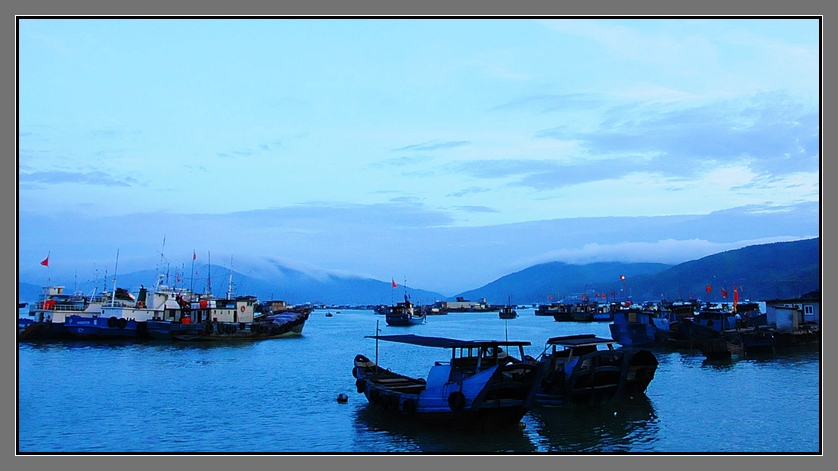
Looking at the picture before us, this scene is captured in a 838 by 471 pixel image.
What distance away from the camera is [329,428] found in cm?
2394

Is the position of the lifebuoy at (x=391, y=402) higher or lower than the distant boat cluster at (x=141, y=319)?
lower

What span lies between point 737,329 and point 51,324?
6111cm

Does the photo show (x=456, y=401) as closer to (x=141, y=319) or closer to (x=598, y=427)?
(x=598, y=427)

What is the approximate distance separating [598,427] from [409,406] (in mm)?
6944

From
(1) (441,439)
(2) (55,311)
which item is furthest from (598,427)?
(2) (55,311)

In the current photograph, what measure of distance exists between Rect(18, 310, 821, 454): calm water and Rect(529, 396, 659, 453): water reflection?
0.15 ft

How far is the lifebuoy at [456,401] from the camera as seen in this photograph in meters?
21.3

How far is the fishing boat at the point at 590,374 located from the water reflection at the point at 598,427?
424 mm

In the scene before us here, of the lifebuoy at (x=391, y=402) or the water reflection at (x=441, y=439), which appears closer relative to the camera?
the water reflection at (x=441, y=439)

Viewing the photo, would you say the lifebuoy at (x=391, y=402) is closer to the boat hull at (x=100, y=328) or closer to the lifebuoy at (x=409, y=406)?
the lifebuoy at (x=409, y=406)

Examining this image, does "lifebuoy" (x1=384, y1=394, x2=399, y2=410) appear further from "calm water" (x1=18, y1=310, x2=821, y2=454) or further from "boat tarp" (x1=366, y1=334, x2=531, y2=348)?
"boat tarp" (x1=366, y1=334, x2=531, y2=348)

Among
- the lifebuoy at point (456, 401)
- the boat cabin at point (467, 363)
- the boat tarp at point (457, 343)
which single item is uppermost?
the boat tarp at point (457, 343)

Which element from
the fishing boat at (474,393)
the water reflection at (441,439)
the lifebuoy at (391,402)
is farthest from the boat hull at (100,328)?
the fishing boat at (474,393)

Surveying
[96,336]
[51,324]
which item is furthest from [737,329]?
[51,324]
